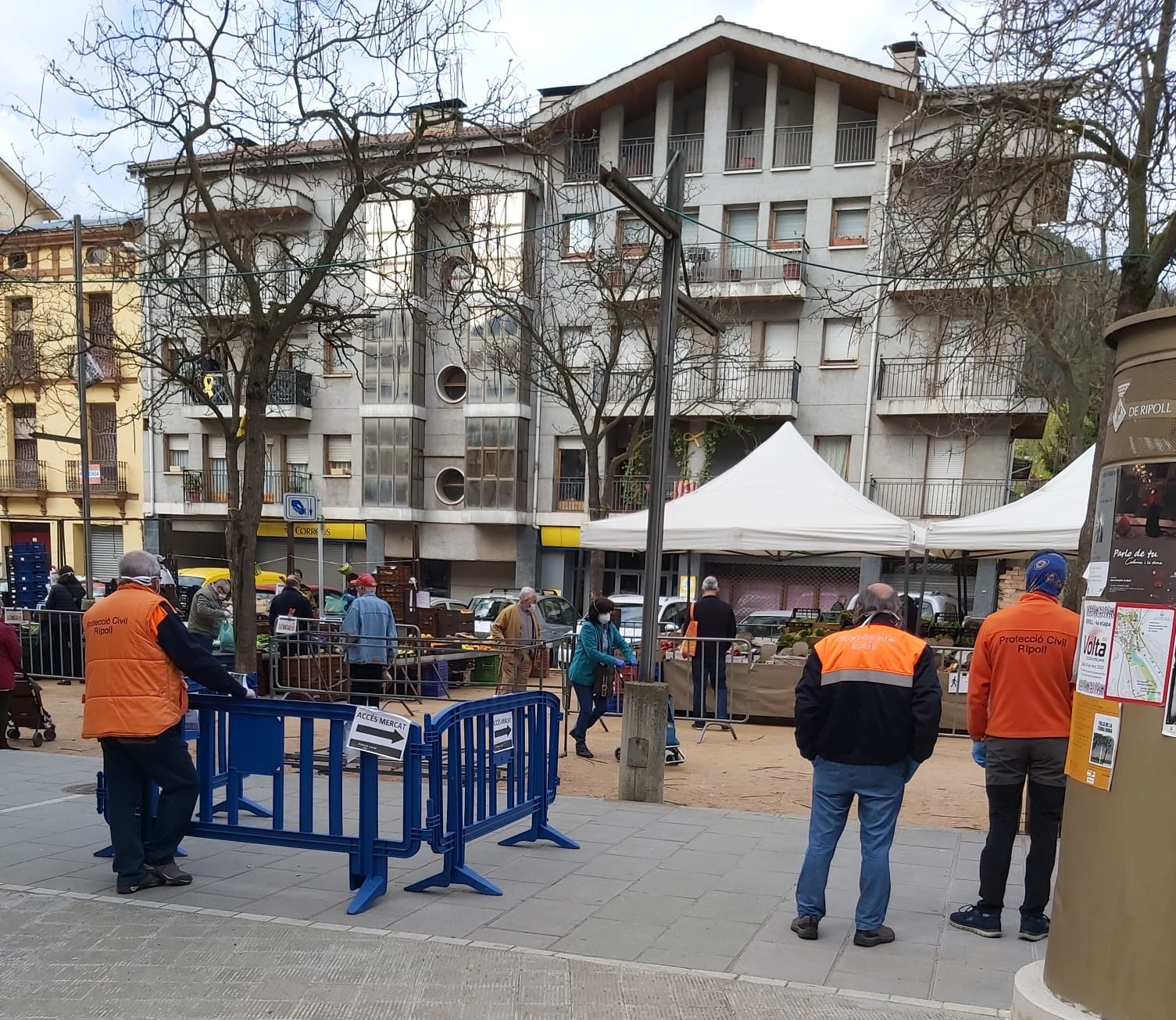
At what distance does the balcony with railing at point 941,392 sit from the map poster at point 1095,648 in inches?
870

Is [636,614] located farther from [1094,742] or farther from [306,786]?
[1094,742]

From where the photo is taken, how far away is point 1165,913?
2832 mm

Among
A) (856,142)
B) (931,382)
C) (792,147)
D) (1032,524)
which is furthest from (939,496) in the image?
(1032,524)

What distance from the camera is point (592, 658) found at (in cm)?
935

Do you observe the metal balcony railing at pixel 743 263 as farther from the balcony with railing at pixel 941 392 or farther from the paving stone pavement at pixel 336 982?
the paving stone pavement at pixel 336 982

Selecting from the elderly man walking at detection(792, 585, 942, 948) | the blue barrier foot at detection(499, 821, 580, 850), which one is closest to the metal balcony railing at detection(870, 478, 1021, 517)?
the blue barrier foot at detection(499, 821, 580, 850)

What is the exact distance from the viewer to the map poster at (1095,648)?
3.08 meters

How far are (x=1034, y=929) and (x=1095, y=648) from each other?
2.21 metres

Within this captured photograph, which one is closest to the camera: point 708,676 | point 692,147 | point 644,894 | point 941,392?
point 644,894

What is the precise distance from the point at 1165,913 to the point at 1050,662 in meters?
1.85

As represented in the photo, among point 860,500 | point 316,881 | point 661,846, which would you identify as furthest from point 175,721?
point 860,500

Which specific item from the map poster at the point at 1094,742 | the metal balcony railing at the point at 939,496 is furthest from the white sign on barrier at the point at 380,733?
the metal balcony railing at the point at 939,496

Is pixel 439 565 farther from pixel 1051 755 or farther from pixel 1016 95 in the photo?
pixel 1051 755

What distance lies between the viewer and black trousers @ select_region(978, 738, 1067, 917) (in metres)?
4.58
